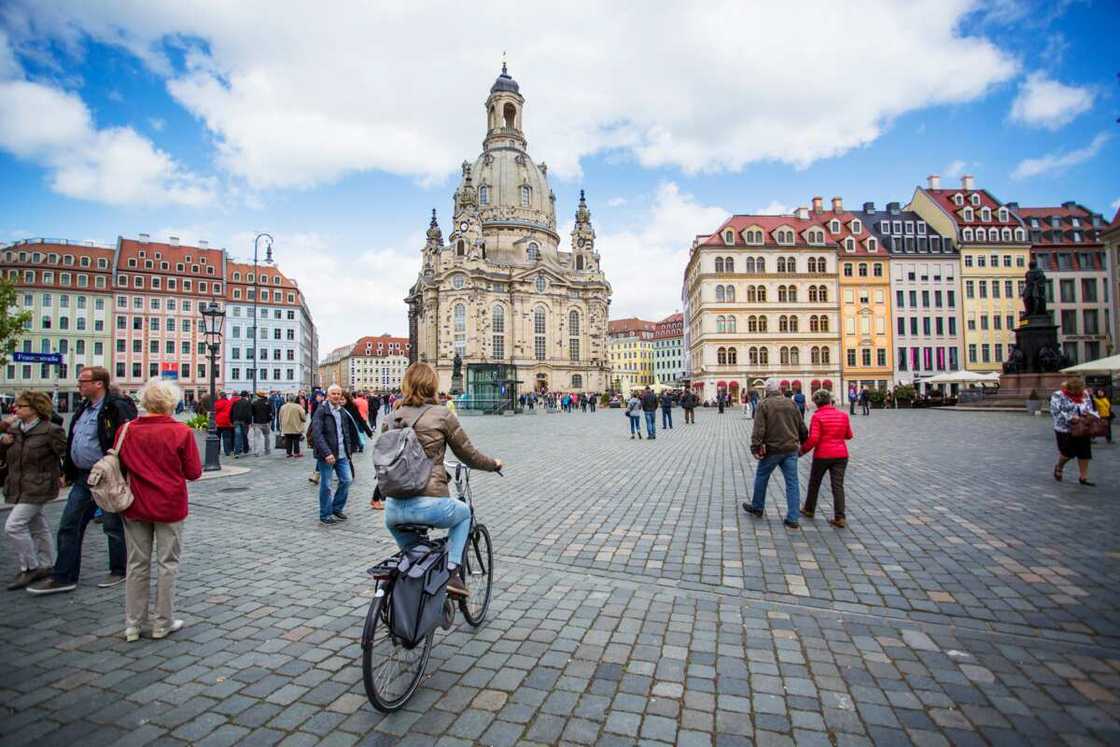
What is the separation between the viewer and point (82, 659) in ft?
12.6

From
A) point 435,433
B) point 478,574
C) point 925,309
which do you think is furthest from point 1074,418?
point 925,309

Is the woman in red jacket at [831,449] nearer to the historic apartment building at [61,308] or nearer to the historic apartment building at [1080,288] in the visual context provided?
the historic apartment building at [1080,288]

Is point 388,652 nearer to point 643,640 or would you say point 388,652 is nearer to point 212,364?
point 643,640

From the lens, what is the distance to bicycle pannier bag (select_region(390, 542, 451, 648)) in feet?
10.2

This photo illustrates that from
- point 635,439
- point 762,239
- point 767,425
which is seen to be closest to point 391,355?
point 762,239

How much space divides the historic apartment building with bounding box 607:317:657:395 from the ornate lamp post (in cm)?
12068

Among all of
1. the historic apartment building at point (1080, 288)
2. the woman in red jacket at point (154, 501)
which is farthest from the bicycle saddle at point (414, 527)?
the historic apartment building at point (1080, 288)

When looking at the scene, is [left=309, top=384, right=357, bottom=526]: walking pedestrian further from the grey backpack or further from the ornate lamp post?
the ornate lamp post

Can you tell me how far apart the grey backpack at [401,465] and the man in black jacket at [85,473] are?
3.56 m

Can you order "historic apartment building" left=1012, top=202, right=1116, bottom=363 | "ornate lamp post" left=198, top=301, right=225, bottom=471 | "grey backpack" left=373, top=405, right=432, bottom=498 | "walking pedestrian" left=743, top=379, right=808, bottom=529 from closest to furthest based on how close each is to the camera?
"grey backpack" left=373, top=405, right=432, bottom=498, "walking pedestrian" left=743, top=379, right=808, bottom=529, "ornate lamp post" left=198, top=301, right=225, bottom=471, "historic apartment building" left=1012, top=202, right=1116, bottom=363

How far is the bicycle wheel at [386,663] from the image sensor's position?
Result: 292 centimetres

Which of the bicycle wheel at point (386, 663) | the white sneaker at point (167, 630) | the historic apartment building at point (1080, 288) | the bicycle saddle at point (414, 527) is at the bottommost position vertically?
the white sneaker at point (167, 630)

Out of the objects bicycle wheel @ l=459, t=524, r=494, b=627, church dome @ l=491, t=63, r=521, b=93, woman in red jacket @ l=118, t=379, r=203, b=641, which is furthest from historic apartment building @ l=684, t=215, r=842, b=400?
woman in red jacket @ l=118, t=379, r=203, b=641

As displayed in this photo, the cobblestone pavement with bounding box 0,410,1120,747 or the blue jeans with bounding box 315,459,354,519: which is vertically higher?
the blue jeans with bounding box 315,459,354,519
